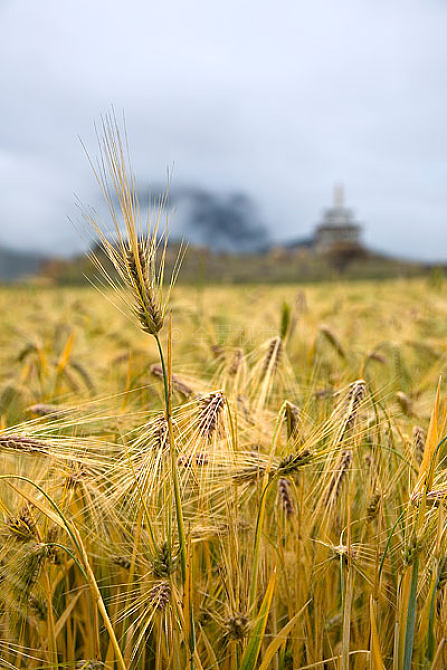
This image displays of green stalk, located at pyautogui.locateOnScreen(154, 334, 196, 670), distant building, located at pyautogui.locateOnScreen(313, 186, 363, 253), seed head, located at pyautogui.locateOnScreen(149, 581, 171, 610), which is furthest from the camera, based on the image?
distant building, located at pyautogui.locateOnScreen(313, 186, 363, 253)

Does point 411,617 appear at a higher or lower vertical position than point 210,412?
lower

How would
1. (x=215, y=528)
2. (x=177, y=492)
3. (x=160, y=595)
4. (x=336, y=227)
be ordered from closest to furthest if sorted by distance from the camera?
(x=177, y=492) → (x=160, y=595) → (x=215, y=528) → (x=336, y=227)

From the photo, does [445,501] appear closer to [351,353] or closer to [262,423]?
[262,423]

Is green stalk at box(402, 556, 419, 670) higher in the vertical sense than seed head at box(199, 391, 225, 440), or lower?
lower

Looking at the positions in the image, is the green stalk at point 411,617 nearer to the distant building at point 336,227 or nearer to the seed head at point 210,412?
the seed head at point 210,412

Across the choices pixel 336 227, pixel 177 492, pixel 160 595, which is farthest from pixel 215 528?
pixel 336 227

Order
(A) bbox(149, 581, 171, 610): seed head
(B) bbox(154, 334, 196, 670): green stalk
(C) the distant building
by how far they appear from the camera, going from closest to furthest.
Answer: (B) bbox(154, 334, 196, 670): green stalk → (A) bbox(149, 581, 171, 610): seed head → (C) the distant building

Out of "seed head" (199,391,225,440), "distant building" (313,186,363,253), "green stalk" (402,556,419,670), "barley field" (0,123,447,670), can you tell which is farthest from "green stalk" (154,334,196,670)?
"distant building" (313,186,363,253)

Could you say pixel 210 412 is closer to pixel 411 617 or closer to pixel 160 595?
pixel 160 595

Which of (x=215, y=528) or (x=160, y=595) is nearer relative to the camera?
(x=160, y=595)

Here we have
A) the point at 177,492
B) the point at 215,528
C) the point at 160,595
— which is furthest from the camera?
the point at 215,528

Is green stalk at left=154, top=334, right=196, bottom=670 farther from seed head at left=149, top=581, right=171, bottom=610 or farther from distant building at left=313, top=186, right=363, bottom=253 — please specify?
distant building at left=313, top=186, right=363, bottom=253

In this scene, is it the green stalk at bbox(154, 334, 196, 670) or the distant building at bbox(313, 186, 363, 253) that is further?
the distant building at bbox(313, 186, 363, 253)

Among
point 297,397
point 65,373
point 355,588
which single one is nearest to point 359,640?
point 355,588
